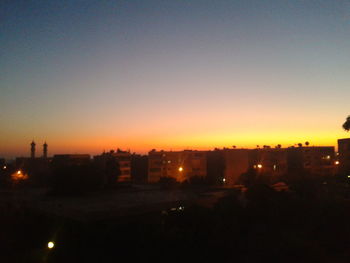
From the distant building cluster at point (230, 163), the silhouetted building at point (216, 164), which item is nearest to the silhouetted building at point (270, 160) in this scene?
the distant building cluster at point (230, 163)

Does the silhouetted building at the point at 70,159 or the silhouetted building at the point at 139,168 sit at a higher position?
the silhouetted building at the point at 70,159

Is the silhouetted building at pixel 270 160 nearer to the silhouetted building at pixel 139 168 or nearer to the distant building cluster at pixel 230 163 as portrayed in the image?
the distant building cluster at pixel 230 163

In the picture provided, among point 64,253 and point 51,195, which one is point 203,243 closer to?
point 64,253

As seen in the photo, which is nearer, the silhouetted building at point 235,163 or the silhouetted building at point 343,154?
the silhouetted building at point 235,163

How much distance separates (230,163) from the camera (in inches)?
1869

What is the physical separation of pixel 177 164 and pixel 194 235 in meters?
34.1

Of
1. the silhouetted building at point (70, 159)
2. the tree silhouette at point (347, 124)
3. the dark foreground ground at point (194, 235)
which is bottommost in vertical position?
the dark foreground ground at point (194, 235)

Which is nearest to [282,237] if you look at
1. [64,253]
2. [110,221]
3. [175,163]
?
[110,221]

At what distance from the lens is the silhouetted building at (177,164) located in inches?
1937

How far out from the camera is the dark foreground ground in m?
15.0

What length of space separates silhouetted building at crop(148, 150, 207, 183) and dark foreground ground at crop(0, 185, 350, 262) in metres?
26.4

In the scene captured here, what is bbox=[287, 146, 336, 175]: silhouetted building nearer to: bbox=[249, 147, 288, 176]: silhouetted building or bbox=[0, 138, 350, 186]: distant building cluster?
bbox=[0, 138, 350, 186]: distant building cluster

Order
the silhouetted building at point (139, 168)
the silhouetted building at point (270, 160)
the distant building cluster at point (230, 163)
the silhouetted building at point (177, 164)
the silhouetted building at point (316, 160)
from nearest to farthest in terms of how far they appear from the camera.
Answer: the distant building cluster at point (230, 163)
the silhouetted building at point (177, 164)
the silhouetted building at point (270, 160)
the silhouetted building at point (316, 160)
the silhouetted building at point (139, 168)

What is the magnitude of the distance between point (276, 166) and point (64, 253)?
40.5 m
